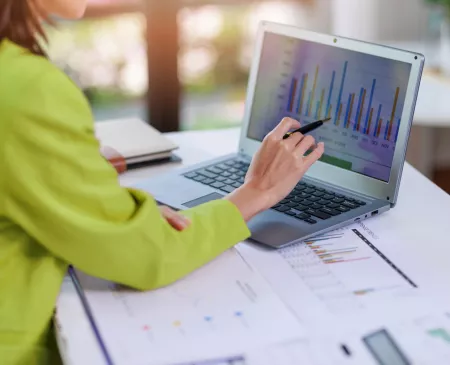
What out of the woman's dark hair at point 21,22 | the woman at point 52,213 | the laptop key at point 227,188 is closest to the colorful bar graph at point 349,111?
the laptop key at point 227,188

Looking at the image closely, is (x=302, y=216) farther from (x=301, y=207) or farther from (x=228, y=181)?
(x=228, y=181)

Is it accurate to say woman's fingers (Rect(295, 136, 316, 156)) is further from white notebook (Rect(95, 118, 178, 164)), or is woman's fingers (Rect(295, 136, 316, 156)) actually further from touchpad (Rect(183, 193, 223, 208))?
white notebook (Rect(95, 118, 178, 164))

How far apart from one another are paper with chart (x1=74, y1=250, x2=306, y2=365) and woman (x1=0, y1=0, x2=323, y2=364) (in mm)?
31

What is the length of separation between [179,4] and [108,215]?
1882 mm

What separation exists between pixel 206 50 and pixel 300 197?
2132 mm

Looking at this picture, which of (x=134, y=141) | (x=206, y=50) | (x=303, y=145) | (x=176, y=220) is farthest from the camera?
(x=206, y=50)

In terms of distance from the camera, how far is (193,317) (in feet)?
3.16

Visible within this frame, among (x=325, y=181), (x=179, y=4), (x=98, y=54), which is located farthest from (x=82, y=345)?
(x=98, y=54)

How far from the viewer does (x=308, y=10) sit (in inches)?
124

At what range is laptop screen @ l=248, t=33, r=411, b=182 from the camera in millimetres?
1263

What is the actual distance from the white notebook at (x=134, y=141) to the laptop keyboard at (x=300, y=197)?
0.12 m

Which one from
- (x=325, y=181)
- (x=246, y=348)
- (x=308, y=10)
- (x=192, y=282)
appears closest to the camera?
(x=246, y=348)

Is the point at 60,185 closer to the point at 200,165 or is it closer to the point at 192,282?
the point at 192,282

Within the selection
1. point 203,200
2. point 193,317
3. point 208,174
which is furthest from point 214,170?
point 193,317
